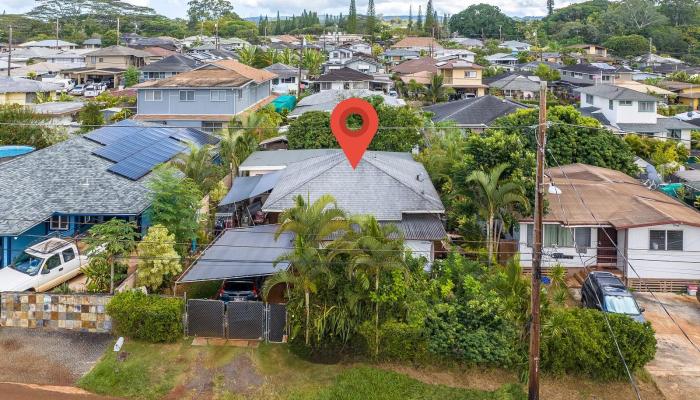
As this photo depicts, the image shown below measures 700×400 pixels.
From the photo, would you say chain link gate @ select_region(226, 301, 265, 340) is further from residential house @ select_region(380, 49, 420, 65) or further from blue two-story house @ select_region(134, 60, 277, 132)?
residential house @ select_region(380, 49, 420, 65)

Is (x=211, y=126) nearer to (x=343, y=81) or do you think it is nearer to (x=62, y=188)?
(x=343, y=81)

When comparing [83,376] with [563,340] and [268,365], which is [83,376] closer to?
[268,365]

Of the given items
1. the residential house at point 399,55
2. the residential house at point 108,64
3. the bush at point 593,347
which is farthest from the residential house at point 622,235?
the residential house at point 399,55

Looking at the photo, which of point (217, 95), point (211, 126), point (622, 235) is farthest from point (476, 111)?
point (622, 235)

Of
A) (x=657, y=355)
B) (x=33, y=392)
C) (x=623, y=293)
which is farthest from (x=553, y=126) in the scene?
(x=33, y=392)

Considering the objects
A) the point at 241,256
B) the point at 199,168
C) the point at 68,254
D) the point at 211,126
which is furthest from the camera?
the point at 211,126

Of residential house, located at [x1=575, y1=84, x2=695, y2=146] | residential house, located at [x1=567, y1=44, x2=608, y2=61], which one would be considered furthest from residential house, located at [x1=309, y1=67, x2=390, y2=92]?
residential house, located at [x1=567, y1=44, x2=608, y2=61]
